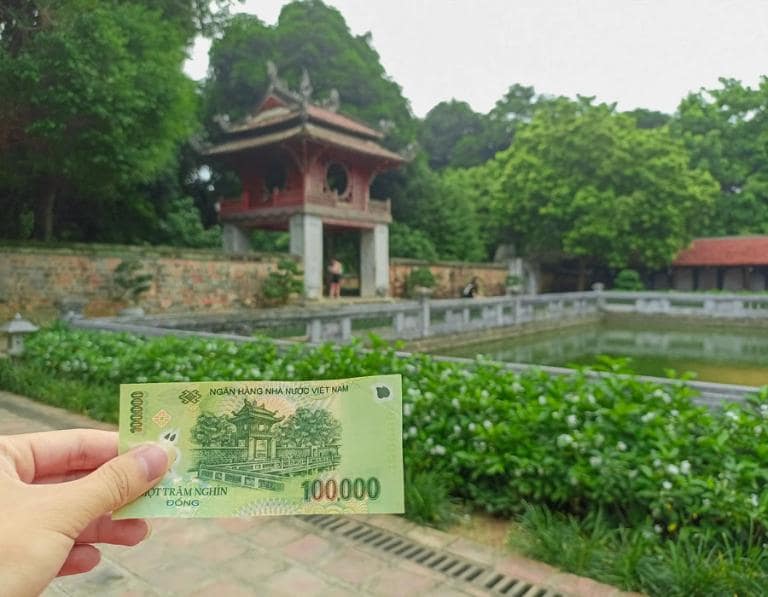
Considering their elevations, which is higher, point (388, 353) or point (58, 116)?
point (58, 116)

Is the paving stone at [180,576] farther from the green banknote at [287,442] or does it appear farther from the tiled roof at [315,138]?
the tiled roof at [315,138]

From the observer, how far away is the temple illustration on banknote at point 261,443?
48.9 inches

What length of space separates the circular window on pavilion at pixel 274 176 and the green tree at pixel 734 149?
57.6 ft

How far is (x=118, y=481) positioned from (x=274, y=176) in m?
21.1

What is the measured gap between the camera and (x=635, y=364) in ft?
37.6

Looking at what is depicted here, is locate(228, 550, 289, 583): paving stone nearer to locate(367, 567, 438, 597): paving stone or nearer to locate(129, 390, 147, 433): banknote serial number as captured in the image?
locate(367, 567, 438, 597): paving stone

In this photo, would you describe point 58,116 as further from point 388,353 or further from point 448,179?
point 448,179

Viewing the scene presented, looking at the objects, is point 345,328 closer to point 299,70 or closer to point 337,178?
point 337,178

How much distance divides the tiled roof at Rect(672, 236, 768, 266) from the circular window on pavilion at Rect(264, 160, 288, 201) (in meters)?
16.5

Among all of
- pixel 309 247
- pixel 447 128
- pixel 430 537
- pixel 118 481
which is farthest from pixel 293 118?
pixel 447 128

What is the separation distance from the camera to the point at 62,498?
3.52ft

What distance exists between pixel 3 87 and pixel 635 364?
12.2 m

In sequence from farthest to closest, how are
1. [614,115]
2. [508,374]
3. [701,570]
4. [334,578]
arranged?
[614,115]
[508,374]
[334,578]
[701,570]

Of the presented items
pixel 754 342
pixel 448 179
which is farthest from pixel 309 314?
pixel 448 179
